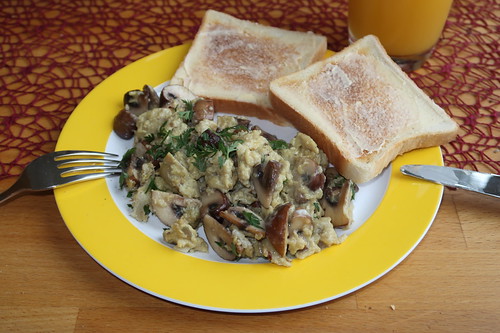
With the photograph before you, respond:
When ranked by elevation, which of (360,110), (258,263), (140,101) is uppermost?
(140,101)

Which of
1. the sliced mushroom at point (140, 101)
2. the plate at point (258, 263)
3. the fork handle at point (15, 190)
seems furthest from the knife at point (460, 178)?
the fork handle at point (15, 190)

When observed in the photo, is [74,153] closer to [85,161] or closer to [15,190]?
[85,161]

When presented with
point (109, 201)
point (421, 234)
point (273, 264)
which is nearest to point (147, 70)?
point (109, 201)

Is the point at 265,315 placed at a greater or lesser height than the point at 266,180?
lesser

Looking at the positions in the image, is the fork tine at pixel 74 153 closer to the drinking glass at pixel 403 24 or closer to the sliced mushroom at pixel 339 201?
the sliced mushroom at pixel 339 201

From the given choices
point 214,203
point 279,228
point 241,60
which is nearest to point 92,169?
point 214,203
